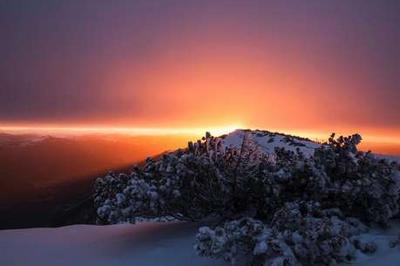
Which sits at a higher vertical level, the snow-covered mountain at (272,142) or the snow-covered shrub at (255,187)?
the snow-covered mountain at (272,142)

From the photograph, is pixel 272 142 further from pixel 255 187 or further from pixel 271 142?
pixel 255 187

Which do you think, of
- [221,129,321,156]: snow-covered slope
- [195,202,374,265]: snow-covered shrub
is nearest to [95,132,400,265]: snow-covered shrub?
[195,202,374,265]: snow-covered shrub

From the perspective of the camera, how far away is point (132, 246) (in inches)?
405

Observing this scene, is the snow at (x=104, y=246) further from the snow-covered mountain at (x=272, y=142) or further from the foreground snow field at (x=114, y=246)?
the snow-covered mountain at (x=272, y=142)

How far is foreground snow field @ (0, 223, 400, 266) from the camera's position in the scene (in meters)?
9.04

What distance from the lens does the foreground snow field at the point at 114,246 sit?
356 inches

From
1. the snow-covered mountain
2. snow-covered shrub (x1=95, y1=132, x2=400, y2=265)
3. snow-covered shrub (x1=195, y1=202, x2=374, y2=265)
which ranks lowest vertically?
snow-covered shrub (x1=195, y1=202, x2=374, y2=265)

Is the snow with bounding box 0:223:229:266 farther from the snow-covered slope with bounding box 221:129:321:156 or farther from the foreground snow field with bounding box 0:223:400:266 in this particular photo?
the snow-covered slope with bounding box 221:129:321:156

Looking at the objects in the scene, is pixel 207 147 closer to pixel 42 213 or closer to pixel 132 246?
pixel 132 246

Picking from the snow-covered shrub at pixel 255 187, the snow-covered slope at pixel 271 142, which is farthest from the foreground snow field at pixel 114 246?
the snow-covered slope at pixel 271 142

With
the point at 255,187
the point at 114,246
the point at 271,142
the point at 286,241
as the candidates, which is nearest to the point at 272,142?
the point at 271,142

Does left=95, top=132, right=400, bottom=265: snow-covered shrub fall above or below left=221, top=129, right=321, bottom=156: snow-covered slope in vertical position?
below

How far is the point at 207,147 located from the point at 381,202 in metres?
3.81

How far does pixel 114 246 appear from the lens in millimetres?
10445
